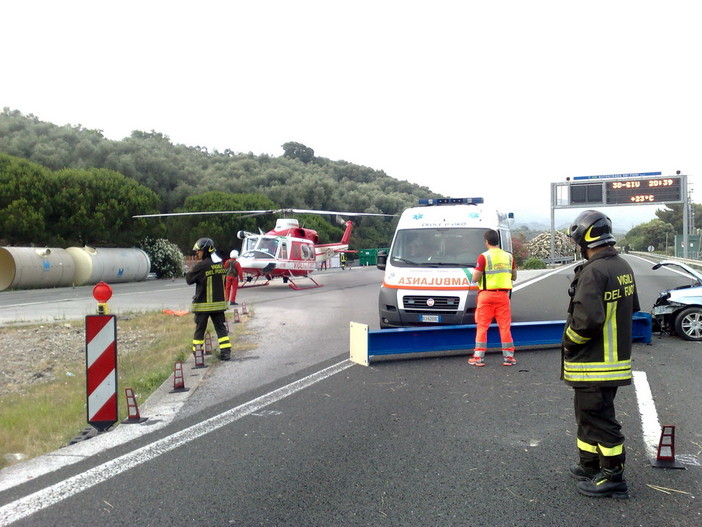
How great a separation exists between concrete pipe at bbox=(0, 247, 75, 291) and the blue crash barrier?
2419 centimetres

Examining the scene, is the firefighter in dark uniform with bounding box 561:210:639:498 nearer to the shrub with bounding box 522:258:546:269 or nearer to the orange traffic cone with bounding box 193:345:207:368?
the orange traffic cone with bounding box 193:345:207:368

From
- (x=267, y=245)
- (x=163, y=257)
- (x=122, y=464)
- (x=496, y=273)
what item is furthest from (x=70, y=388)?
(x=163, y=257)

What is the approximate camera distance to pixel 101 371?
20.1ft

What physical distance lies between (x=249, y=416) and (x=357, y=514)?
2593 millimetres

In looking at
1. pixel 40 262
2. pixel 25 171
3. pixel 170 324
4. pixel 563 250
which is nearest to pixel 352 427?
pixel 170 324

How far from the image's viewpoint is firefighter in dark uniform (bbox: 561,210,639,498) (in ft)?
13.2

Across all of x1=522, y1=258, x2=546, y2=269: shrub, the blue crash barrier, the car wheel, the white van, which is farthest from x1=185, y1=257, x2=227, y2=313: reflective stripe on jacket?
x1=522, y1=258, x2=546, y2=269: shrub

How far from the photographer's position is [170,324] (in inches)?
583

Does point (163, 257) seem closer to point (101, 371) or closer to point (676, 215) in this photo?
point (101, 371)

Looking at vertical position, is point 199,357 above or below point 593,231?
below

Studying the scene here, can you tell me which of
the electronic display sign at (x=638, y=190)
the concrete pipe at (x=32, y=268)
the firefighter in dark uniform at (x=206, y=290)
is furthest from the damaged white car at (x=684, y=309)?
the electronic display sign at (x=638, y=190)

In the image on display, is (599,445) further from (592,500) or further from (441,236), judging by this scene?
(441,236)

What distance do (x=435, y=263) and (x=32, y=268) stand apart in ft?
78.7

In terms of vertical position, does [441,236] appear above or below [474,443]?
above
